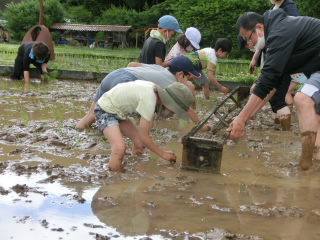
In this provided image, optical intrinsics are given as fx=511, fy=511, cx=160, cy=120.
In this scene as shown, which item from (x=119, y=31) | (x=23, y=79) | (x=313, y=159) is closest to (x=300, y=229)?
(x=313, y=159)

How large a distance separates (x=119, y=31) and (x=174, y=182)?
30.9 m

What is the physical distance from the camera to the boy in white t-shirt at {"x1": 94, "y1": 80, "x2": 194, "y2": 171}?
3.86 metres

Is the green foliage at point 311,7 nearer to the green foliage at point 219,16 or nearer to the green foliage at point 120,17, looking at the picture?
the green foliage at point 219,16

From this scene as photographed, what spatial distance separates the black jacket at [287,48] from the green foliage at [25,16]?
103 ft

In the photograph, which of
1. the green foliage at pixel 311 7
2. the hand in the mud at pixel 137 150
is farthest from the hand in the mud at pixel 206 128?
the green foliage at pixel 311 7

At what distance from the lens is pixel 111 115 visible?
13.8ft

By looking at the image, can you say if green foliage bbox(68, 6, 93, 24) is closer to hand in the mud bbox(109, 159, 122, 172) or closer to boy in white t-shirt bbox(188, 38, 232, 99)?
boy in white t-shirt bbox(188, 38, 232, 99)

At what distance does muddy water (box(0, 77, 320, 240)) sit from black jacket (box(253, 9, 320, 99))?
0.80 meters

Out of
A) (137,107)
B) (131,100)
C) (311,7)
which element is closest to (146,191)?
(137,107)

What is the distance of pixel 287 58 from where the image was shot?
3.88 metres

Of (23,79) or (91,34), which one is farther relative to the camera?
(91,34)

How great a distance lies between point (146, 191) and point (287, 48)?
152cm

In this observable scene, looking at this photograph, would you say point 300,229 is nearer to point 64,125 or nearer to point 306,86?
point 306,86

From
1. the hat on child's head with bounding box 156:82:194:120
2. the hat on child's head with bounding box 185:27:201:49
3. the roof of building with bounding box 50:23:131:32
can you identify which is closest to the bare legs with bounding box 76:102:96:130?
the hat on child's head with bounding box 156:82:194:120
